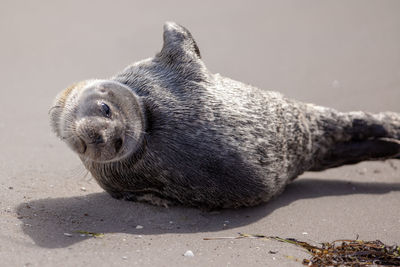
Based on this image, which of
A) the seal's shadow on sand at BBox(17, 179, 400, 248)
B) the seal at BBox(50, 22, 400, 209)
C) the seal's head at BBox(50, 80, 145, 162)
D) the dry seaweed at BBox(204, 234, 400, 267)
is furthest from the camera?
the seal at BBox(50, 22, 400, 209)

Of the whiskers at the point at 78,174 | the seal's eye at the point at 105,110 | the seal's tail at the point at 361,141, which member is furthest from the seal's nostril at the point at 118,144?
the seal's tail at the point at 361,141

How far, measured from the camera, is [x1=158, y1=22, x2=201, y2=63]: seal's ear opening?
195 inches

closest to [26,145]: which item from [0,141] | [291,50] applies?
[0,141]

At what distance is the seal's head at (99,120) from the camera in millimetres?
4105

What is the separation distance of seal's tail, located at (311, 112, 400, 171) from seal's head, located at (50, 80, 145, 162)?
2313 millimetres

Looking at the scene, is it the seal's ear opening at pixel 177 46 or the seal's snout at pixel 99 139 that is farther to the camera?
the seal's ear opening at pixel 177 46

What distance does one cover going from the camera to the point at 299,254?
12.7 feet

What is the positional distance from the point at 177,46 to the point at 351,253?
2.40 metres

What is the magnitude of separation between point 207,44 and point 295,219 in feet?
17.6

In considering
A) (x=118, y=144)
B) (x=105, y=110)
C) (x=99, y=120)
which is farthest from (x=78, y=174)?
(x=99, y=120)

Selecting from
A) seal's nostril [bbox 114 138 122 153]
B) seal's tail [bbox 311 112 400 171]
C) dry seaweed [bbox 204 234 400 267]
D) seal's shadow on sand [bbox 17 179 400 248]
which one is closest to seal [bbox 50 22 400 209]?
seal's nostril [bbox 114 138 122 153]

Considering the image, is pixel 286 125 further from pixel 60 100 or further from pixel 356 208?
pixel 60 100

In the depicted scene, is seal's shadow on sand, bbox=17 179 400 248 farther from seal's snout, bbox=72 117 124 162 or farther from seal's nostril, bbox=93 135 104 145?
seal's nostril, bbox=93 135 104 145

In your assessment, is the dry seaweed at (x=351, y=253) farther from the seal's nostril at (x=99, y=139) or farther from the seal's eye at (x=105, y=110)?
the seal's eye at (x=105, y=110)
